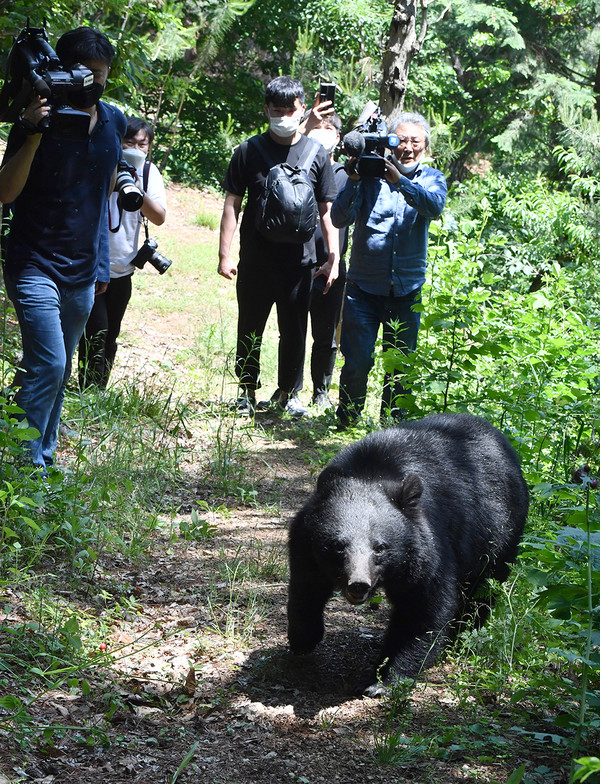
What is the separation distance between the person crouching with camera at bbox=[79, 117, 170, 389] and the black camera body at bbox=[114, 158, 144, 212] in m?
0.58

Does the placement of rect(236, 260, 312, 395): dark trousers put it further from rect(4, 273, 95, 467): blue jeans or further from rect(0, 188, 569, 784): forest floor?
rect(4, 273, 95, 467): blue jeans

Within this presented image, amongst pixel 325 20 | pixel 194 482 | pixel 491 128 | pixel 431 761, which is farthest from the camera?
pixel 491 128

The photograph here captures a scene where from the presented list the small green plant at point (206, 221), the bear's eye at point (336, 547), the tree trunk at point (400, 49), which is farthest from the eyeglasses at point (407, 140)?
the small green plant at point (206, 221)

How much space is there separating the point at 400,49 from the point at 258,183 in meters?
2.03

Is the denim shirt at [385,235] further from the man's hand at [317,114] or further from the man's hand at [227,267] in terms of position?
the man's hand at [317,114]

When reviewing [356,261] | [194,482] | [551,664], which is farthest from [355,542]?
[356,261]

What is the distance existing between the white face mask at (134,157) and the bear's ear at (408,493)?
12.2 ft

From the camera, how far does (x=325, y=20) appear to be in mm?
19125

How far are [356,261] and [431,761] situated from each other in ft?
13.2

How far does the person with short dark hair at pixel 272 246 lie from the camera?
6383mm

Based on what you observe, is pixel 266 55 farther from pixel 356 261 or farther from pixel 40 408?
pixel 40 408

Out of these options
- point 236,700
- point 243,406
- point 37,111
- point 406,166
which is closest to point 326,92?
point 406,166

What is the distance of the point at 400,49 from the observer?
743cm

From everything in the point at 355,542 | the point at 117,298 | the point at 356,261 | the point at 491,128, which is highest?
the point at 491,128
